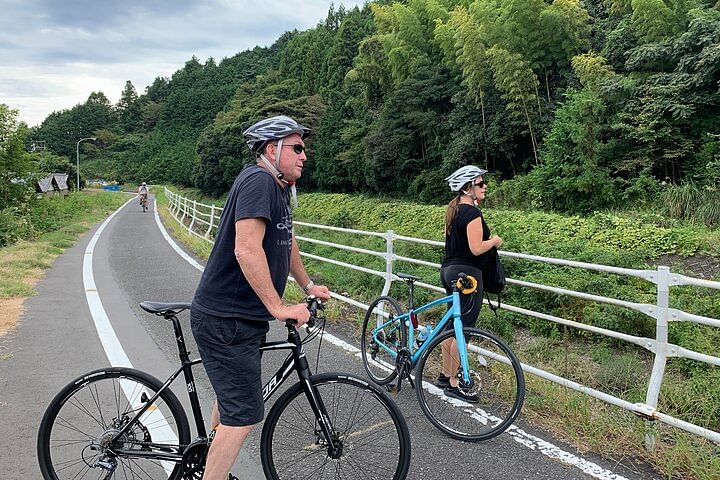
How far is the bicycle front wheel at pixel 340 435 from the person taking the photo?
2656 mm

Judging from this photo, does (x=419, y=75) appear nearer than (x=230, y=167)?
Yes

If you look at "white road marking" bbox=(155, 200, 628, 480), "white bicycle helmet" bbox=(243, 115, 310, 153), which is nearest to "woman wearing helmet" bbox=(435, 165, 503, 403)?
"white road marking" bbox=(155, 200, 628, 480)

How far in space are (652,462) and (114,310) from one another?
649 centimetres

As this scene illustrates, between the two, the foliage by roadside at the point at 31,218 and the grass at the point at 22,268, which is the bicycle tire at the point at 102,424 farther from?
the foliage by roadside at the point at 31,218

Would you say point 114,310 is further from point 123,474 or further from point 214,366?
point 214,366

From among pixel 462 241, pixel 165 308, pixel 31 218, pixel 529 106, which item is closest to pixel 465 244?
pixel 462 241

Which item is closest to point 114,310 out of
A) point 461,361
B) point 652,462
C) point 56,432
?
point 56,432

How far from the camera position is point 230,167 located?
164ft

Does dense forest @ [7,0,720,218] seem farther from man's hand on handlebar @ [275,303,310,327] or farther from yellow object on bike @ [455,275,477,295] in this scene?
man's hand on handlebar @ [275,303,310,327]

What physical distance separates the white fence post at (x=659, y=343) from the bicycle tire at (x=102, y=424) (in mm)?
2744

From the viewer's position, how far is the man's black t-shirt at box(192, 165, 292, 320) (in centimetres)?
238

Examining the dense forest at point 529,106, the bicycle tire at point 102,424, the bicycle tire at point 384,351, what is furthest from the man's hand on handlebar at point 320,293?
the dense forest at point 529,106

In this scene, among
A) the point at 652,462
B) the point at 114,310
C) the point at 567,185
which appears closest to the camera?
the point at 652,462

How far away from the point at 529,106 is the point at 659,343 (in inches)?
887
